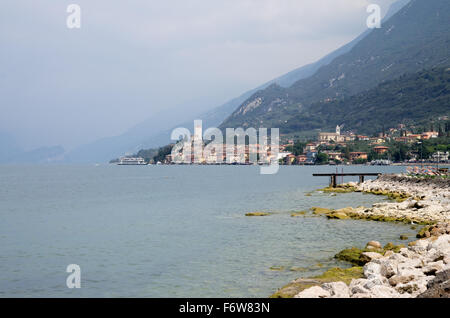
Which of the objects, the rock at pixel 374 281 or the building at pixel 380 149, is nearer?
the rock at pixel 374 281

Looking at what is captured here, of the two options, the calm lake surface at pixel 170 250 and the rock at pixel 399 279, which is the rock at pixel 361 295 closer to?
the rock at pixel 399 279

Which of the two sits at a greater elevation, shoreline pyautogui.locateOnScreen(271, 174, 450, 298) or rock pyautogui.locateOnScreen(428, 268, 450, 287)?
rock pyautogui.locateOnScreen(428, 268, 450, 287)

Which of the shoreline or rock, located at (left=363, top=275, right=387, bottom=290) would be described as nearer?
the shoreline

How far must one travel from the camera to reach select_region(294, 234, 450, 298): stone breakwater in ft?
39.5

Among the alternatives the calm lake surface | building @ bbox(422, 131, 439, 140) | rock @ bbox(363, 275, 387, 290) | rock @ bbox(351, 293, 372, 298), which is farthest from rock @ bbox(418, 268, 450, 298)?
building @ bbox(422, 131, 439, 140)

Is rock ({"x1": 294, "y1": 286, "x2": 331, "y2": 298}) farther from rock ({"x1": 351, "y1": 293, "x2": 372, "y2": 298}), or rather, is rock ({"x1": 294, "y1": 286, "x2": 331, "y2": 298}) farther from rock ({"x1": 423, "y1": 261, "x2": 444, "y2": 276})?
rock ({"x1": 423, "y1": 261, "x2": 444, "y2": 276})

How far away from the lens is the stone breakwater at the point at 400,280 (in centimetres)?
1203

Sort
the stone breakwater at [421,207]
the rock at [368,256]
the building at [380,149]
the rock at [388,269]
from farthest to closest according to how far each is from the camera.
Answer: the building at [380,149]
the stone breakwater at [421,207]
the rock at [368,256]
the rock at [388,269]

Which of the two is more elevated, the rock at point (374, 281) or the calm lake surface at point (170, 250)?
the rock at point (374, 281)

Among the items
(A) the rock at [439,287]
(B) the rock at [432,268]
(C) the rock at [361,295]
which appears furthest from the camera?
(B) the rock at [432,268]

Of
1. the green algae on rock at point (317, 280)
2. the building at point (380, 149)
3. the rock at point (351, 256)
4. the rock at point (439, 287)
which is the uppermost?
the building at point (380, 149)

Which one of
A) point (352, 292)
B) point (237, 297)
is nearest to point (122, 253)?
point (237, 297)

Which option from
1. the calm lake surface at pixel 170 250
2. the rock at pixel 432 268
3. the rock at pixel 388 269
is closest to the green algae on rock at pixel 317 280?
the rock at pixel 388 269
